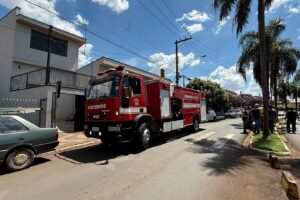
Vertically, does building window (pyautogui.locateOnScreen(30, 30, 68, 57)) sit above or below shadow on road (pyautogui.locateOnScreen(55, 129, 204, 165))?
above

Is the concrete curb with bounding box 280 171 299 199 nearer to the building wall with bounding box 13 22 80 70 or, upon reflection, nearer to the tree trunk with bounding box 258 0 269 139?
the tree trunk with bounding box 258 0 269 139

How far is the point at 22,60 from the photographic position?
18.6 m

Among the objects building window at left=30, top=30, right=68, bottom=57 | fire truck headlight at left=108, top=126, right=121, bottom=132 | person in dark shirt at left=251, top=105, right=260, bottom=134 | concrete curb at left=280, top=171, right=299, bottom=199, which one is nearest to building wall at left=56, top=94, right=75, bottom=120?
building window at left=30, top=30, right=68, bottom=57

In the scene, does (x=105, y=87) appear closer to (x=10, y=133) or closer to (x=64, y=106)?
(x=10, y=133)

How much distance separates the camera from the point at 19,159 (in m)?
7.39

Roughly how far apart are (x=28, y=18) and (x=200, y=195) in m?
18.7

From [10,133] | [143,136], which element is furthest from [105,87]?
[10,133]

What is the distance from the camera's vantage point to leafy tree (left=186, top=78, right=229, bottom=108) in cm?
3553

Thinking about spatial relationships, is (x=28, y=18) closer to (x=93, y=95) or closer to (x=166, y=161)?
(x=93, y=95)

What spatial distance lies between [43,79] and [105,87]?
8948 millimetres

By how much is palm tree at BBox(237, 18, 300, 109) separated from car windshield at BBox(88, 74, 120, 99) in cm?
1408

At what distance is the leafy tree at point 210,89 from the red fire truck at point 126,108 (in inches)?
941

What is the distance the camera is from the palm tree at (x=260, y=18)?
12039 mm

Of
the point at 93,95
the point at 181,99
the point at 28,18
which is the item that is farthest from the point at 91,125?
the point at 28,18
